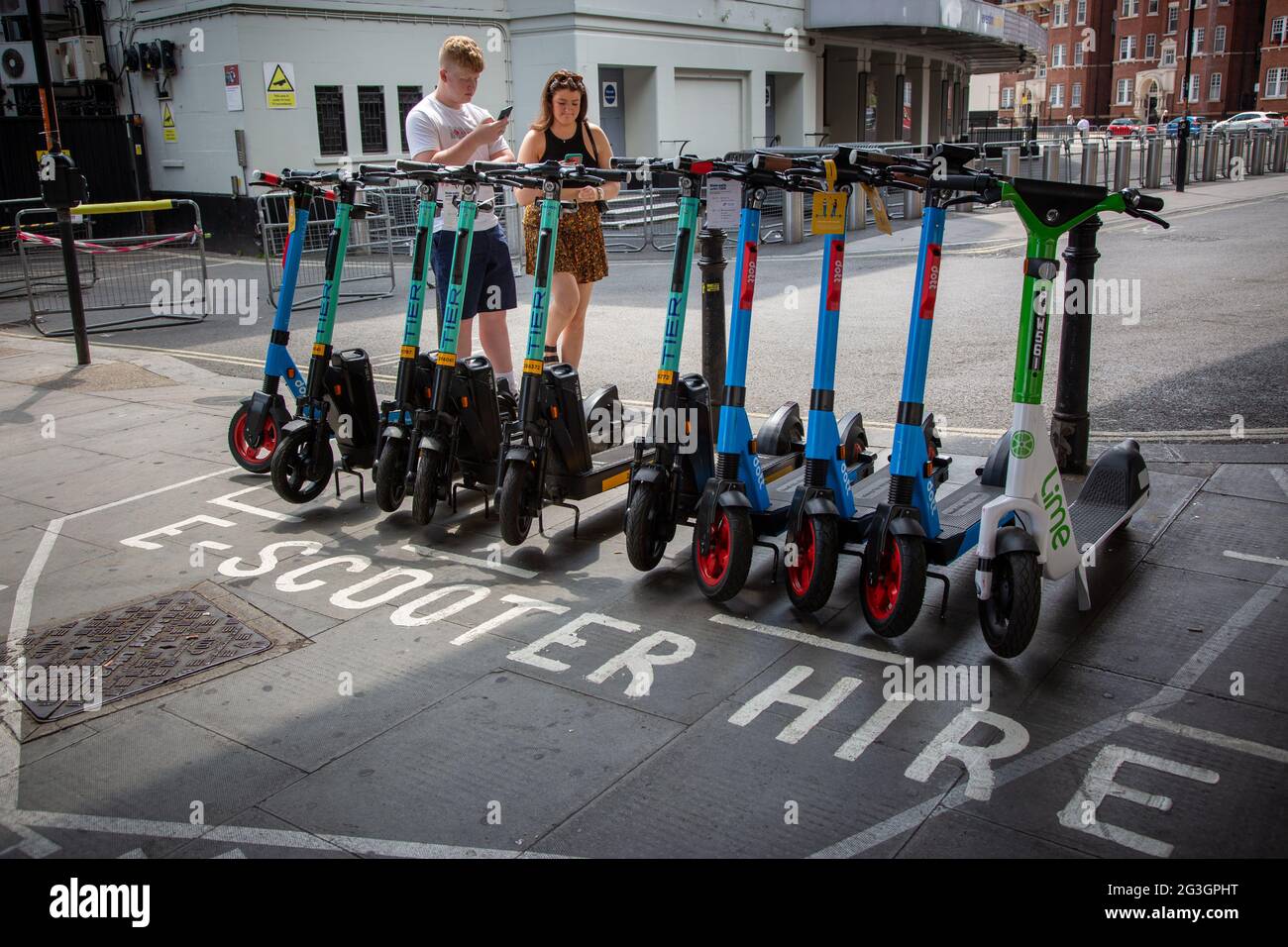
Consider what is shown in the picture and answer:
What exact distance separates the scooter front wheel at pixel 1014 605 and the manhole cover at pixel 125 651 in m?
2.93

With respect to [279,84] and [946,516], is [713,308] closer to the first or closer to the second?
[946,516]

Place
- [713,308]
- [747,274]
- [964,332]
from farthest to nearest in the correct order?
[964,332] < [713,308] < [747,274]

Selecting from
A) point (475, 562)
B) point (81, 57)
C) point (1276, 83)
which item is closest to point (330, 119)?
point (81, 57)

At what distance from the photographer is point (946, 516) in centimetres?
491

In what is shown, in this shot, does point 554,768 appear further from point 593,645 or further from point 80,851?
point 80,851

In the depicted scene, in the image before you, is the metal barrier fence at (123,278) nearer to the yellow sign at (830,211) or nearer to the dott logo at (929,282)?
the yellow sign at (830,211)

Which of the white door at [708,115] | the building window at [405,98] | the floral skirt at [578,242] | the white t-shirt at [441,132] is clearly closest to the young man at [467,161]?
the white t-shirt at [441,132]

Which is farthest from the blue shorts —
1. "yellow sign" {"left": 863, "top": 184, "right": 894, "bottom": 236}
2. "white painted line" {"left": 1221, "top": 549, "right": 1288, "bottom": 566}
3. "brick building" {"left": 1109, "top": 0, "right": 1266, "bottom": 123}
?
"brick building" {"left": 1109, "top": 0, "right": 1266, "bottom": 123}

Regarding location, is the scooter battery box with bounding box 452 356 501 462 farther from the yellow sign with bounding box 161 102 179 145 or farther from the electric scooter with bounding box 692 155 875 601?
the yellow sign with bounding box 161 102 179 145

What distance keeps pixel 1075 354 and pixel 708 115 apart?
22.7 m

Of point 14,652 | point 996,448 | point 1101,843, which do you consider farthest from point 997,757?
point 14,652

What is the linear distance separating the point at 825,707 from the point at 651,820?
92 cm

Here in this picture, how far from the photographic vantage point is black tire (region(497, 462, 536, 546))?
5.18 metres

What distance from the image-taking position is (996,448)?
17.9 feet
